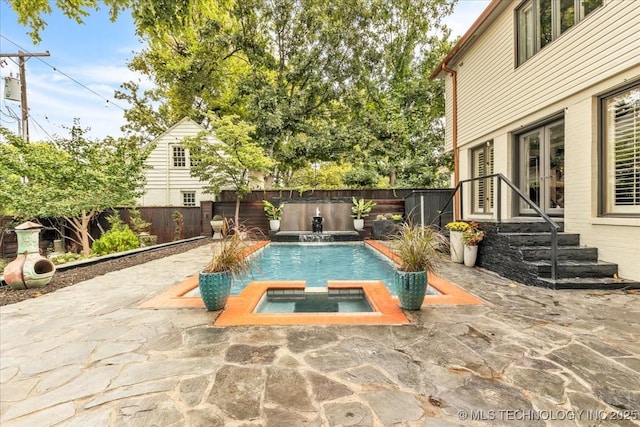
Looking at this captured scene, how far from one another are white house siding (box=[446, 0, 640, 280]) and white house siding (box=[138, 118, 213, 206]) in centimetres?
1182

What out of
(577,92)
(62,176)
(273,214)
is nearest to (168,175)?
(62,176)

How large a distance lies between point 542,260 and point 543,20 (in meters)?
4.76

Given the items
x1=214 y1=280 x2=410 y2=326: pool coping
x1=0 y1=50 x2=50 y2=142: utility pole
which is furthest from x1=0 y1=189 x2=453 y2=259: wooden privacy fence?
x1=214 y1=280 x2=410 y2=326: pool coping

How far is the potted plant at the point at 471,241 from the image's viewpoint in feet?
17.2

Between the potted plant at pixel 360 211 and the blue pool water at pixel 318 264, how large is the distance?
1.08 m

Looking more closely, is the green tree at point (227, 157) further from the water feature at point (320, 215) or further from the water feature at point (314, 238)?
the water feature at point (314, 238)

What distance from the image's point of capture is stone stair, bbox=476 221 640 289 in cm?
387

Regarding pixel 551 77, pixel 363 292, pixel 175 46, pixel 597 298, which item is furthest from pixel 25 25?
pixel 175 46

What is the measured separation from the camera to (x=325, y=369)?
1.93 meters

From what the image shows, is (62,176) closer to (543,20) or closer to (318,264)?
(318,264)

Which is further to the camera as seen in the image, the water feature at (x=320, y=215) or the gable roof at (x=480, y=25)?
the water feature at (x=320, y=215)

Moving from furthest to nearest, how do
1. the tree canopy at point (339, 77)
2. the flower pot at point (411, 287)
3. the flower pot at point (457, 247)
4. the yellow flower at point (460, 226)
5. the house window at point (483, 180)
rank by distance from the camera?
1. the tree canopy at point (339, 77)
2. the house window at point (483, 180)
3. the flower pot at point (457, 247)
4. the yellow flower at point (460, 226)
5. the flower pot at point (411, 287)

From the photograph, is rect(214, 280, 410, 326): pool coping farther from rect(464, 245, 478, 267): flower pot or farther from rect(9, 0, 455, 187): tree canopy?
rect(9, 0, 455, 187): tree canopy

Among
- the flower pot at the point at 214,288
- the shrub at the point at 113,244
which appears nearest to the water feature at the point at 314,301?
the flower pot at the point at 214,288
